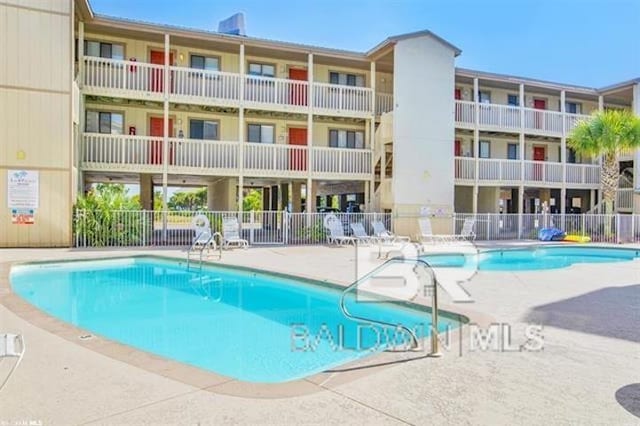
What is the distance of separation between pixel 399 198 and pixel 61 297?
13.2 metres

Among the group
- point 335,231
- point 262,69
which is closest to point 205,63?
point 262,69

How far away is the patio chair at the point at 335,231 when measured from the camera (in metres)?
17.8

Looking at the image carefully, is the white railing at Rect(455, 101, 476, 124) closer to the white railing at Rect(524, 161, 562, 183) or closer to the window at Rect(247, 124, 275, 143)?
the white railing at Rect(524, 161, 562, 183)

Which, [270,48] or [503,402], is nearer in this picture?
[503,402]

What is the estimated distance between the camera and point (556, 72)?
3064 cm

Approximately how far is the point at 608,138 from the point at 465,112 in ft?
20.1

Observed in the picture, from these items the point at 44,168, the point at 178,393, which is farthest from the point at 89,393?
the point at 44,168

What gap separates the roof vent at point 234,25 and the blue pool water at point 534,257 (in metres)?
12.9

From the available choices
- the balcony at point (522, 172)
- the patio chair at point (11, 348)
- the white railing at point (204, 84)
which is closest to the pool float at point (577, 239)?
the balcony at point (522, 172)

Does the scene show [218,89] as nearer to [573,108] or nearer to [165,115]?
[165,115]

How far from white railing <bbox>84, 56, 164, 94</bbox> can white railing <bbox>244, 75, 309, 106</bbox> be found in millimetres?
3420

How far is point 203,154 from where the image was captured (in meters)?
18.0

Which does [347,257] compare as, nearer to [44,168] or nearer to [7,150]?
[44,168]

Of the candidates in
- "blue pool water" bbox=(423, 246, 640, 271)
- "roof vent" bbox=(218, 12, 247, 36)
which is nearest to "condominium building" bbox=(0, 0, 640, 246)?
"roof vent" bbox=(218, 12, 247, 36)
